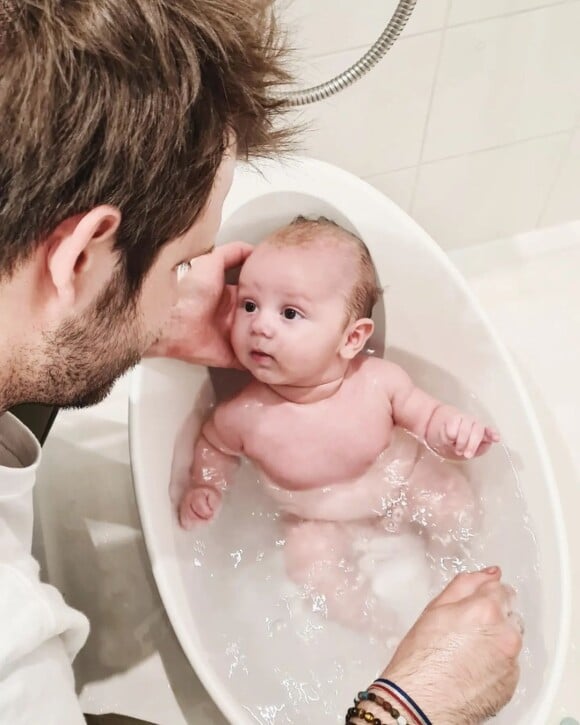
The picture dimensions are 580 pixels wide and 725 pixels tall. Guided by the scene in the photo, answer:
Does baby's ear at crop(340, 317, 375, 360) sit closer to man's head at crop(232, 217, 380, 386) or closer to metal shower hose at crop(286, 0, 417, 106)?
man's head at crop(232, 217, 380, 386)

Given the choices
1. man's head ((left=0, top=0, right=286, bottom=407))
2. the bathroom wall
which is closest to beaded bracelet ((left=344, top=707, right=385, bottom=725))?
man's head ((left=0, top=0, right=286, bottom=407))

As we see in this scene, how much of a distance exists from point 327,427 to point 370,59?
525 mm

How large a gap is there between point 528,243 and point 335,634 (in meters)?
0.92

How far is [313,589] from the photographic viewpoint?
4.01 ft

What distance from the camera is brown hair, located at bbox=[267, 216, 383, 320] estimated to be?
1.19m

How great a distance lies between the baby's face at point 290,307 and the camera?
1.15 metres

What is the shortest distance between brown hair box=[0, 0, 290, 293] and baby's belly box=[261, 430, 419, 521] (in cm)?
67

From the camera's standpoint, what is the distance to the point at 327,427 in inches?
49.1

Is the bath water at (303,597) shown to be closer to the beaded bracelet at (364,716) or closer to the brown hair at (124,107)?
the beaded bracelet at (364,716)

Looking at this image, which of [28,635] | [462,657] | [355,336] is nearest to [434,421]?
[355,336]

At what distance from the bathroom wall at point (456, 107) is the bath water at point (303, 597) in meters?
0.53

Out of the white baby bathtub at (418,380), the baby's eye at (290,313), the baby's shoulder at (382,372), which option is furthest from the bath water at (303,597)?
the baby's eye at (290,313)

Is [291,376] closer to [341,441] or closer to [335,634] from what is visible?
[341,441]

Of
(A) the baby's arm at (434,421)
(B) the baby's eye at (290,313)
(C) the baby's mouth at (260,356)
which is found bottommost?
(A) the baby's arm at (434,421)
